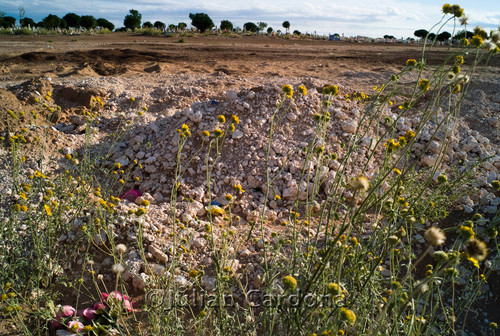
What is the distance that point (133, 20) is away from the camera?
39.2m

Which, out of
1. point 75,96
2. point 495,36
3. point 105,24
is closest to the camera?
point 495,36

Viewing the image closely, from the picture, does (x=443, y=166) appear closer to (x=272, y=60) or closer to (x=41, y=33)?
(x=272, y=60)

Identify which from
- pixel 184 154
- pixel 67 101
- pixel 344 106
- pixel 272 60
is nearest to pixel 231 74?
pixel 272 60

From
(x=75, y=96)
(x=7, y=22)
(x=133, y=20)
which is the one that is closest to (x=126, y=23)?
(x=133, y=20)

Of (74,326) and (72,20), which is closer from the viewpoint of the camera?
(74,326)

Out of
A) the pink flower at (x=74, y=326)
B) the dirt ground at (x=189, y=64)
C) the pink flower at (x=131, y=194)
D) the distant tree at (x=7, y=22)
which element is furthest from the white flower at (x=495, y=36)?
the distant tree at (x=7, y=22)

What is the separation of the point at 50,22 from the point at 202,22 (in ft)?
59.7

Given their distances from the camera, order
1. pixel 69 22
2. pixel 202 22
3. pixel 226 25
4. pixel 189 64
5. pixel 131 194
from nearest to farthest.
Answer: pixel 131 194 → pixel 189 64 → pixel 202 22 → pixel 226 25 → pixel 69 22

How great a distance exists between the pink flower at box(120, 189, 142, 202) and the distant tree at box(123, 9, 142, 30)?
130 ft

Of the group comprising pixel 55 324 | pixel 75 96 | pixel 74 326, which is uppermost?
pixel 75 96

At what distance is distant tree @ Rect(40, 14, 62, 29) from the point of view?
39.2 meters

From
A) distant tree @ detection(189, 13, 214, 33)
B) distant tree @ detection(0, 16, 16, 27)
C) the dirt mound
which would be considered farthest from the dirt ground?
distant tree @ detection(0, 16, 16, 27)

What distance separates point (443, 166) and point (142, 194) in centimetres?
420

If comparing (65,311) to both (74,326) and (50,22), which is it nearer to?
(74,326)
